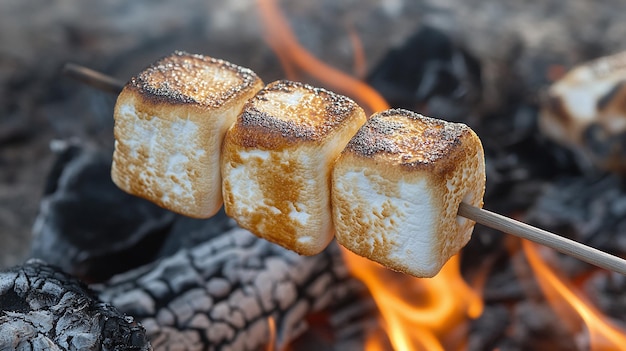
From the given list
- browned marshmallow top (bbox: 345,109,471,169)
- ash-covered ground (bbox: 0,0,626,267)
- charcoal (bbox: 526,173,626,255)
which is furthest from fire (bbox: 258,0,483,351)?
ash-covered ground (bbox: 0,0,626,267)

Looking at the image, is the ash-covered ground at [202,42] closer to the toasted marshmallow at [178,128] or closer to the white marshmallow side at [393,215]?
the toasted marshmallow at [178,128]

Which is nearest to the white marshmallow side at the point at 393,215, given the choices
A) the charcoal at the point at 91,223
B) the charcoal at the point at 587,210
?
the charcoal at the point at 91,223

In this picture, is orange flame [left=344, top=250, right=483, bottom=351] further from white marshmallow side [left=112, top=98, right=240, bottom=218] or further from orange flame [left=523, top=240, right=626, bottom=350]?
white marshmallow side [left=112, top=98, right=240, bottom=218]

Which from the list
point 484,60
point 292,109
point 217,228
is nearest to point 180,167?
point 292,109

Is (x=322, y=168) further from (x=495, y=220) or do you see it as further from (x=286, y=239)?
(x=495, y=220)

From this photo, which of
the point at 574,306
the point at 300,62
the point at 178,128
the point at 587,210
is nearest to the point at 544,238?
the point at 178,128

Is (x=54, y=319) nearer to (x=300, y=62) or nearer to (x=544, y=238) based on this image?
(x=544, y=238)
